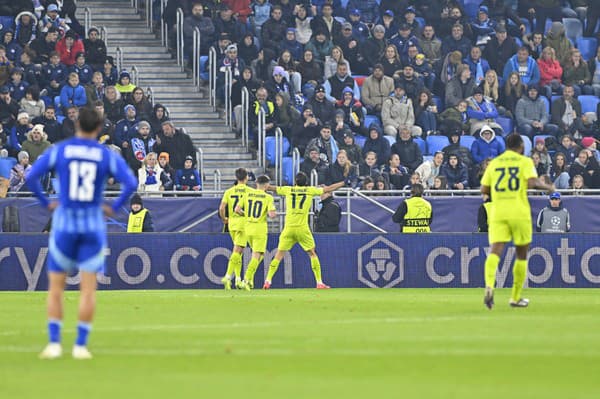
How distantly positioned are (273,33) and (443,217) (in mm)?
7303

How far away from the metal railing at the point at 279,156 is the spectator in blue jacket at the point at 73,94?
4148mm

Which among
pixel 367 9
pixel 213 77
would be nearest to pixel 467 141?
pixel 367 9

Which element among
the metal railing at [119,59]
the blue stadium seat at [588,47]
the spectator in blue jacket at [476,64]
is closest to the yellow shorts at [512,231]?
the metal railing at [119,59]

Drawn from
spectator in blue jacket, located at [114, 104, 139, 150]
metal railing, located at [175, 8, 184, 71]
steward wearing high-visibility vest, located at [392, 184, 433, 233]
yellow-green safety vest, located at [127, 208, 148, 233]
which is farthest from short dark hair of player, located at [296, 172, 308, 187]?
metal railing, located at [175, 8, 184, 71]

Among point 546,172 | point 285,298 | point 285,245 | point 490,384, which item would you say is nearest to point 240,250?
point 285,245

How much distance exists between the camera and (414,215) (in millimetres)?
26406

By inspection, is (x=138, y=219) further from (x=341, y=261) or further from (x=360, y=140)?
(x=360, y=140)

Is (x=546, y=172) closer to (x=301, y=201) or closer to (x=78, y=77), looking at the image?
(x=301, y=201)

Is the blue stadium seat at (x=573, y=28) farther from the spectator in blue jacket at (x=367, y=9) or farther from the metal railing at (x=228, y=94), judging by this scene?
the metal railing at (x=228, y=94)

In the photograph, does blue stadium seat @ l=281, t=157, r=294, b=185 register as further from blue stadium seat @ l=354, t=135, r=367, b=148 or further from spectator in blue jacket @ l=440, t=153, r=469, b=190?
spectator in blue jacket @ l=440, t=153, r=469, b=190

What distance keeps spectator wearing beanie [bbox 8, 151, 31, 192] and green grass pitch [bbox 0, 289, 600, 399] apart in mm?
8589

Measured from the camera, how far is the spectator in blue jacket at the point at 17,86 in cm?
2886

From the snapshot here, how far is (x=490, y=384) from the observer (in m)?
9.14

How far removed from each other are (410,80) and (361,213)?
5900mm
